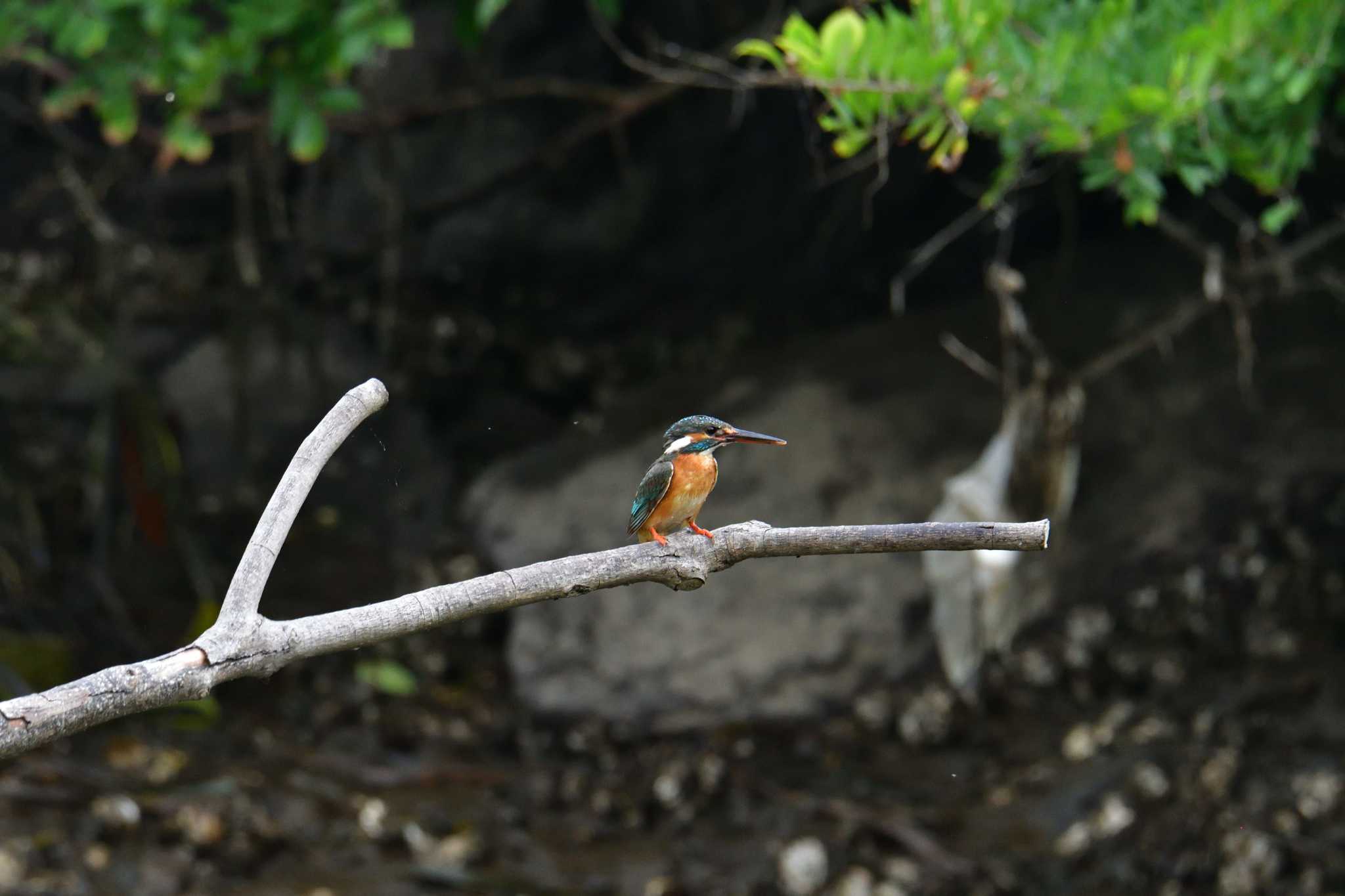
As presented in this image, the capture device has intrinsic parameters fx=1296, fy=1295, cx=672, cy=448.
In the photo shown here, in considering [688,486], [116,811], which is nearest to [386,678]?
[116,811]

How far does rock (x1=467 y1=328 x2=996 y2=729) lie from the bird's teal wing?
263cm

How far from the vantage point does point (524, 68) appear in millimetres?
5094

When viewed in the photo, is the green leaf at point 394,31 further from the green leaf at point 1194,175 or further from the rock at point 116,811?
the rock at point 116,811

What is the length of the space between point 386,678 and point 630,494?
4.03 feet

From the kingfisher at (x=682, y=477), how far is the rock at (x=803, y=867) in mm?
2479

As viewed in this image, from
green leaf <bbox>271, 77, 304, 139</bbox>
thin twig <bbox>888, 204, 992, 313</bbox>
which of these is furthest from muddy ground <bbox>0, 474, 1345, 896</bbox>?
green leaf <bbox>271, 77, 304, 139</bbox>

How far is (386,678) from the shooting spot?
5113mm

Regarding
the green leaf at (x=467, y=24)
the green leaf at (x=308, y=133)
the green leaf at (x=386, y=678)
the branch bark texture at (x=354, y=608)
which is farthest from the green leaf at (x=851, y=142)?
the green leaf at (x=386, y=678)

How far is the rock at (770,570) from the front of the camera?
15.3ft

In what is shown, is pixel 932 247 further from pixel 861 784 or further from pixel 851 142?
pixel 861 784

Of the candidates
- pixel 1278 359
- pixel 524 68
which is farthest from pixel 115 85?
pixel 1278 359

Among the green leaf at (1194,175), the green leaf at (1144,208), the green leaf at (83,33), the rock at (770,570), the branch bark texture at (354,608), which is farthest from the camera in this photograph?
the rock at (770,570)

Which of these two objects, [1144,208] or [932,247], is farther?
[932,247]

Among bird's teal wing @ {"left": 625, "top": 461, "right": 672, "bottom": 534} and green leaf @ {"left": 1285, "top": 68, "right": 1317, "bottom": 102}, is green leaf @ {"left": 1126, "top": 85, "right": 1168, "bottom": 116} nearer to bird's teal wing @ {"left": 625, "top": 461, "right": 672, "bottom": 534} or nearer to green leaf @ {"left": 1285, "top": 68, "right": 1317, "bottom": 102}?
green leaf @ {"left": 1285, "top": 68, "right": 1317, "bottom": 102}
